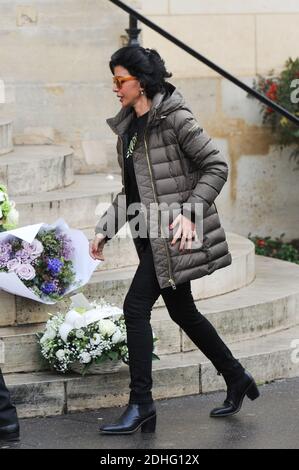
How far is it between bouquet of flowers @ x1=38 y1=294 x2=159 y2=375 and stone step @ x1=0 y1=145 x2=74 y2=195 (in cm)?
146

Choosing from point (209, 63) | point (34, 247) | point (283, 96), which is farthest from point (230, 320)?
point (283, 96)

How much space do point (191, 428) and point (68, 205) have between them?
230cm

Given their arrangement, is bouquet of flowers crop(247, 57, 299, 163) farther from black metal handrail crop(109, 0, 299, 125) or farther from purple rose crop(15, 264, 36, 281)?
purple rose crop(15, 264, 36, 281)

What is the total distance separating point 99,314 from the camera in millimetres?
6426

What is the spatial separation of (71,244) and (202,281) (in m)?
1.11

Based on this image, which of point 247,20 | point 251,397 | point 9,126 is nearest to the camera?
point 251,397

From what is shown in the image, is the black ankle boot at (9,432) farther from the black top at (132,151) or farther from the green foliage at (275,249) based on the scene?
the green foliage at (275,249)

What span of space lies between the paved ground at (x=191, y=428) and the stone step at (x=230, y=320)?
39 centimetres


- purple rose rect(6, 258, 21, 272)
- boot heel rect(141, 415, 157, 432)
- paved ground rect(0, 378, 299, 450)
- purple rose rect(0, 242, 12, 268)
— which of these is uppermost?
purple rose rect(0, 242, 12, 268)

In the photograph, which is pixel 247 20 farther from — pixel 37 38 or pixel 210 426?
pixel 210 426

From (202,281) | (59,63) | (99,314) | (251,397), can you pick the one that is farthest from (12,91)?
(251,397)

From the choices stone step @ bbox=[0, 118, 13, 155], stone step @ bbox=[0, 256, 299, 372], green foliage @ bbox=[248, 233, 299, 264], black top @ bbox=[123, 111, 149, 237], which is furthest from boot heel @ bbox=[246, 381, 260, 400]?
green foliage @ bbox=[248, 233, 299, 264]

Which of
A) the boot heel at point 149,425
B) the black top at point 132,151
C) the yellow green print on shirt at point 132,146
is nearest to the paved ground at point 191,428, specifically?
the boot heel at point 149,425

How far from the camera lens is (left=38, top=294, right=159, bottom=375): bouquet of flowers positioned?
632 centimetres
